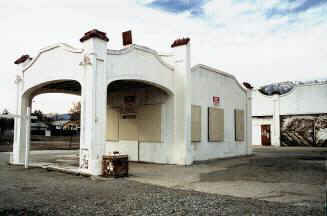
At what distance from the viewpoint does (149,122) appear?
13.6 meters

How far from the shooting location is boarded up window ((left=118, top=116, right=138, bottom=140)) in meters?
14.1

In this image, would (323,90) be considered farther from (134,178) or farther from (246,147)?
(134,178)

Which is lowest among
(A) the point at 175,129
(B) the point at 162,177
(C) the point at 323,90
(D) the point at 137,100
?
(B) the point at 162,177

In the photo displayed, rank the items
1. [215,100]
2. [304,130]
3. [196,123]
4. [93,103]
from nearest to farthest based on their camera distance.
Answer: [93,103]
[196,123]
[215,100]
[304,130]

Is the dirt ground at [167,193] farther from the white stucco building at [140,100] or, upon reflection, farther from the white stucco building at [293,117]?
the white stucco building at [293,117]

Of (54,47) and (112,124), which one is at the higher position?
(54,47)

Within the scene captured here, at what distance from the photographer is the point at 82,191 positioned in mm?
7160

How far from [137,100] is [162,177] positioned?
5.41 m

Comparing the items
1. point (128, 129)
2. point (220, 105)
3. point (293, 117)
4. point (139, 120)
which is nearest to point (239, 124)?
point (220, 105)

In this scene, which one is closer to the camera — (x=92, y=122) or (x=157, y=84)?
(x=92, y=122)

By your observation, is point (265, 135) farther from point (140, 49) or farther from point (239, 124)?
point (140, 49)

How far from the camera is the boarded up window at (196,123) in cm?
1366

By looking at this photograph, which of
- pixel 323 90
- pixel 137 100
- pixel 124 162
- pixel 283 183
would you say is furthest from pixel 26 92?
pixel 323 90

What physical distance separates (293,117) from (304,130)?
1442 mm
